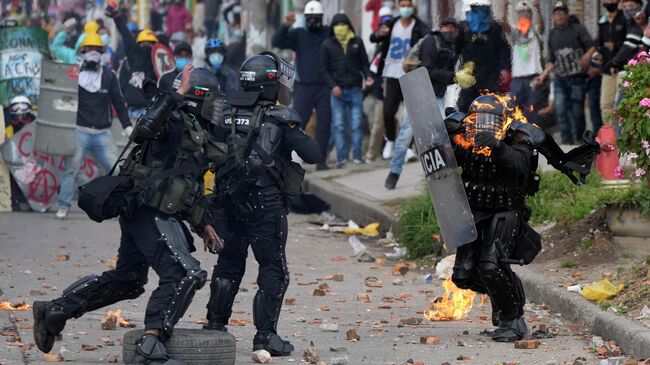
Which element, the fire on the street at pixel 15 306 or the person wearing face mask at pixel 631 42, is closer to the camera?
the fire on the street at pixel 15 306

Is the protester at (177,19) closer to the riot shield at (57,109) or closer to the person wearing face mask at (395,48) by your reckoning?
the person wearing face mask at (395,48)

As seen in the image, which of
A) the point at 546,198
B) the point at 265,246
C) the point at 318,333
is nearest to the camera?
the point at 265,246

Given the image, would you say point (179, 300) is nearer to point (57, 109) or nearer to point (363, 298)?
point (363, 298)

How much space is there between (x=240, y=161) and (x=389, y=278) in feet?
12.7

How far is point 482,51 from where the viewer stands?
1109 cm

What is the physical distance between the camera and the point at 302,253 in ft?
47.2

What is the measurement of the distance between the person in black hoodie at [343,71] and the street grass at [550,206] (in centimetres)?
465

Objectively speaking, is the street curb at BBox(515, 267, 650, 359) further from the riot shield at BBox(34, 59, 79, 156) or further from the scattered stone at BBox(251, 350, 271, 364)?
the riot shield at BBox(34, 59, 79, 156)

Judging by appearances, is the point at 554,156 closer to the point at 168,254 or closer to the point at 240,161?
the point at 240,161

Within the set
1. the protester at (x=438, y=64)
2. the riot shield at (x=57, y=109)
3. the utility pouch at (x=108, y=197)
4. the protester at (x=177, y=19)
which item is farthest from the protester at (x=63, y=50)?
the utility pouch at (x=108, y=197)

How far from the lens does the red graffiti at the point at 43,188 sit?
701 inches

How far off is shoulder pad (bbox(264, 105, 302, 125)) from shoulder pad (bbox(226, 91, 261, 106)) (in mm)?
96

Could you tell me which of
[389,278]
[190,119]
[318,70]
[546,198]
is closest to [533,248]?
[190,119]

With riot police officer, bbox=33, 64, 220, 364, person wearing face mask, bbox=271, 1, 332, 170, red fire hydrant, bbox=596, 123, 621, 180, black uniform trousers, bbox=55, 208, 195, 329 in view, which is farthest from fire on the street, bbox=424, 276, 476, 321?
person wearing face mask, bbox=271, 1, 332, 170
